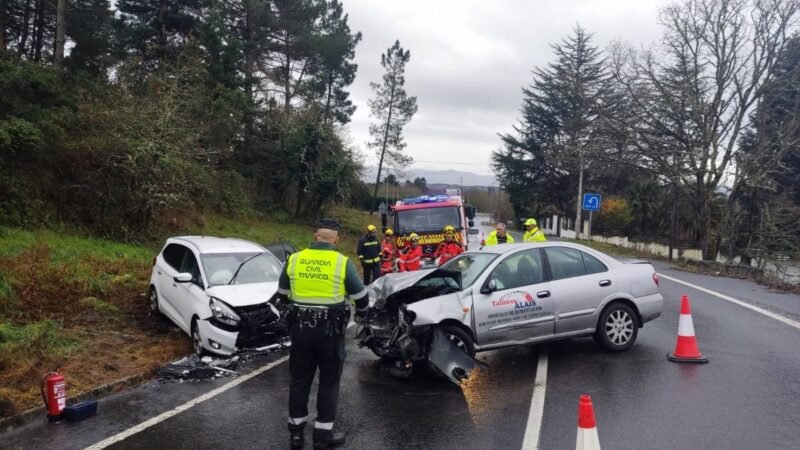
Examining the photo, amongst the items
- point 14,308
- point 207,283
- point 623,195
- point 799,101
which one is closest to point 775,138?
point 799,101

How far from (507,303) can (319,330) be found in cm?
314

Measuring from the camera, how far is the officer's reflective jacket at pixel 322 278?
518 centimetres

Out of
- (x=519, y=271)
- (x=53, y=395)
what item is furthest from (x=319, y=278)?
(x=519, y=271)

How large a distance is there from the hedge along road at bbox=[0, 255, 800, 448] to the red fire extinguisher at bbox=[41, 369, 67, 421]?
0.14 meters

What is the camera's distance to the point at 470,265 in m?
8.12

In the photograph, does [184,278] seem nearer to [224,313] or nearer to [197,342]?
[197,342]

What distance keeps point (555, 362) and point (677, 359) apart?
1.51 m

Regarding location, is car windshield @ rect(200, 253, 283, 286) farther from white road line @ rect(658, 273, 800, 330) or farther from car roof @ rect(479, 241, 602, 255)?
white road line @ rect(658, 273, 800, 330)

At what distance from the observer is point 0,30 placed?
83.6 feet

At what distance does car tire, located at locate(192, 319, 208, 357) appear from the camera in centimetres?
826

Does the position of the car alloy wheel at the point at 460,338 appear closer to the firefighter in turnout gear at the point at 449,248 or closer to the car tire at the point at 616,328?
the car tire at the point at 616,328

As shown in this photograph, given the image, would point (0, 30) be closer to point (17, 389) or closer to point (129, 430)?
point (17, 389)

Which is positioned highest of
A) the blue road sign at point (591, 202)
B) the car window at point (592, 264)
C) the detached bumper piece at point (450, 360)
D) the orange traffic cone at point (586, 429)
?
the blue road sign at point (591, 202)

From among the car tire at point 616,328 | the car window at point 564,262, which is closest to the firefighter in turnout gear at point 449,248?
the car window at point 564,262
